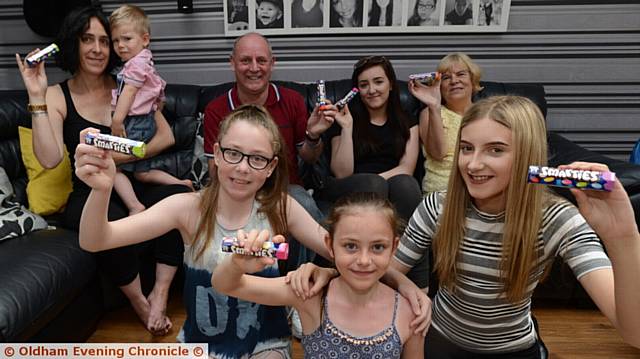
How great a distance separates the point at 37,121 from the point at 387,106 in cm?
152

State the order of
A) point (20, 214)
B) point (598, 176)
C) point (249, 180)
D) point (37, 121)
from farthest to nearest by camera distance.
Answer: point (20, 214)
point (37, 121)
point (249, 180)
point (598, 176)

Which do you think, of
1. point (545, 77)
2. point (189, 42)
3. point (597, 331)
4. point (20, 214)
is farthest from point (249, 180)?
point (545, 77)

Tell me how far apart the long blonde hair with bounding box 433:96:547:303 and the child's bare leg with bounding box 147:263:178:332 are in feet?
4.09

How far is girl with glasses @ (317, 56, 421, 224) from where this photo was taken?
2.25 meters

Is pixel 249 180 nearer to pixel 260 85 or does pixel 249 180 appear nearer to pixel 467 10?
pixel 260 85

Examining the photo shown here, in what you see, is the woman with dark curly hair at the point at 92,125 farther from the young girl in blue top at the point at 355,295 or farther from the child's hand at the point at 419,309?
the child's hand at the point at 419,309

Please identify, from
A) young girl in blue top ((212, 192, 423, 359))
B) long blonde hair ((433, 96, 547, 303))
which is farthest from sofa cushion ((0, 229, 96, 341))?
long blonde hair ((433, 96, 547, 303))

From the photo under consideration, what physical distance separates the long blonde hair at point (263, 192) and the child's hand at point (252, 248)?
0.34 m

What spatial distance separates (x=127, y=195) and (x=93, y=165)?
1.04 m

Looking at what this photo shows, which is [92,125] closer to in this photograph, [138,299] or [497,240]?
[138,299]

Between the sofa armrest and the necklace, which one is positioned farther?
the sofa armrest

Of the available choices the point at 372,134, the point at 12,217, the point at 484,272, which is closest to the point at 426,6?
the point at 372,134

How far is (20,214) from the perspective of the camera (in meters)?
2.00

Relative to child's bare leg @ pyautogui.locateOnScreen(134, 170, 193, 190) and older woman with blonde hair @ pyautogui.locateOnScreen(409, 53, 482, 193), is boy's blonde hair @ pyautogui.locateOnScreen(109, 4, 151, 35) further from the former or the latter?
older woman with blonde hair @ pyautogui.locateOnScreen(409, 53, 482, 193)
